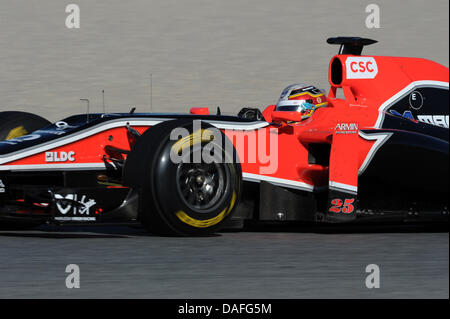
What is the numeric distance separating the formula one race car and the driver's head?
0.34m

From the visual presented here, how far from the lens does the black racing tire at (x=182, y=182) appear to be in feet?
20.6

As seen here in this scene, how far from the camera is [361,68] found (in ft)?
24.6

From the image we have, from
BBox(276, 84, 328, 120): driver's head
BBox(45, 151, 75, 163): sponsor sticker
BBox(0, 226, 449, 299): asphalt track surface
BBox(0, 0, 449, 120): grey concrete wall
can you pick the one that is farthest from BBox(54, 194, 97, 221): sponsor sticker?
BBox(0, 0, 449, 120): grey concrete wall

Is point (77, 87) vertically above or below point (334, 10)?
below

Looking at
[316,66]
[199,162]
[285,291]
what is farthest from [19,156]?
[316,66]

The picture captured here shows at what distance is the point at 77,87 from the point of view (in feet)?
45.3

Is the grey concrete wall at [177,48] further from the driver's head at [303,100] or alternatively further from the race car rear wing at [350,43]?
the race car rear wing at [350,43]

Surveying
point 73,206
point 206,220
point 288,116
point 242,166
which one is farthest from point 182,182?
point 288,116

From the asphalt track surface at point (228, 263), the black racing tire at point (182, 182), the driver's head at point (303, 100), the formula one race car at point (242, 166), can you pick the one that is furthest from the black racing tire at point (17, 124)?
the driver's head at point (303, 100)

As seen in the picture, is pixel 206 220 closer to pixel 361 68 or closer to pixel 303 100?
pixel 303 100

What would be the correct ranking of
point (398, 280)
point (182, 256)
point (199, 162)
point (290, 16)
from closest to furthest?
point (398, 280), point (182, 256), point (199, 162), point (290, 16)

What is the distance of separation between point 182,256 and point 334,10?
390 inches

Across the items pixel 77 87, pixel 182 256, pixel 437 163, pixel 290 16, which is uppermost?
pixel 290 16

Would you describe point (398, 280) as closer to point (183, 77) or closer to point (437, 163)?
point (437, 163)
